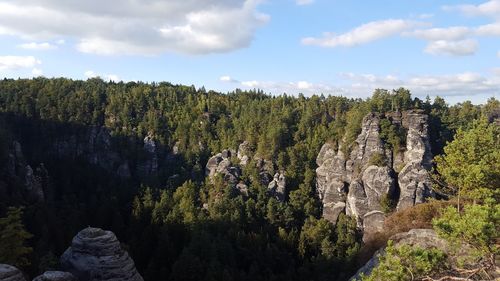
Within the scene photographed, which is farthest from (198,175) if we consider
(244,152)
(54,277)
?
(54,277)

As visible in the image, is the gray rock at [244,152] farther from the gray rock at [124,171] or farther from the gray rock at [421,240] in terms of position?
the gray rock at [421,240]

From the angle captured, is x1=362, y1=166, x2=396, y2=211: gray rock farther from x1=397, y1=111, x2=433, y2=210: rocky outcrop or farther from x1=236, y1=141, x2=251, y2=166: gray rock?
x1=236, y1=141, x2=251, y2=166: gray rock

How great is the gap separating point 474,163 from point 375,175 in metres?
52.4

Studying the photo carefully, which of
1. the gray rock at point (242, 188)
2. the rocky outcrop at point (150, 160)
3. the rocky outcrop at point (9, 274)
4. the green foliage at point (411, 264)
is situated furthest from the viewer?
the rocky outcrop at point (150, 160)

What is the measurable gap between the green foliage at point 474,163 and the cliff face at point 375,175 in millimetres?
45412

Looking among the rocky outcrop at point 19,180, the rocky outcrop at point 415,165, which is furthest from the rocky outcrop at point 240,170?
the rocky outcrop at point 19,180

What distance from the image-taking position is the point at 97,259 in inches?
1393

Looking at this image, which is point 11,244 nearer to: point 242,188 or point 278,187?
point 242,188

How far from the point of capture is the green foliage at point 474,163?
28847 millimetres

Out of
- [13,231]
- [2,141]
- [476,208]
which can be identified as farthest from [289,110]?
[476,208]

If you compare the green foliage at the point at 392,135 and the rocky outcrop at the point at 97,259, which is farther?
the green foliage at the point at 392,135

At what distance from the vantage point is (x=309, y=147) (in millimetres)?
102188

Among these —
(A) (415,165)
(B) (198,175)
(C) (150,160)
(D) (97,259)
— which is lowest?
(B) (198,175)

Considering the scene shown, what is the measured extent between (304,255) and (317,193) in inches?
790
